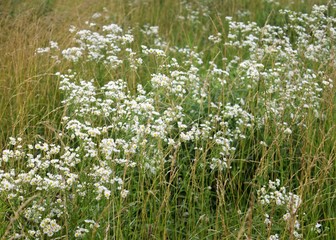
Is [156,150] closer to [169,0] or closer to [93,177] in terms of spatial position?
[93,177]

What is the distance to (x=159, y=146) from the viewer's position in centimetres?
325

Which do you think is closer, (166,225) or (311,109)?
(166,225)

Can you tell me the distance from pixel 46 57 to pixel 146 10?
2.51 m

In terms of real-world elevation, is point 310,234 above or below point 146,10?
below

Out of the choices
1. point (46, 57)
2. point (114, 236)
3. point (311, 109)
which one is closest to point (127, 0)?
point (46, 57)

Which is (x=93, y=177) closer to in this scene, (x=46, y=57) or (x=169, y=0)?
(x=46, y=57)

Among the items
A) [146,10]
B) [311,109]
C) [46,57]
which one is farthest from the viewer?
[146,10]

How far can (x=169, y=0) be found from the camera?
7617 millimetres

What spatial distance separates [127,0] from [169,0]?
1.73 ft

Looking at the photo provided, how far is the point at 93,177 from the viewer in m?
3.19

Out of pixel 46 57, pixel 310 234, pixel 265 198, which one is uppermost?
pixel 46 57

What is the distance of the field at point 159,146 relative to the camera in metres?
3.05

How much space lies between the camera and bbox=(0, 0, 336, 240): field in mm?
3055

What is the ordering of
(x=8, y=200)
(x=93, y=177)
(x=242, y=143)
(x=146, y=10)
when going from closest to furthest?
(x=8, y=200) < (x=93, y=177) < (x=242, y=143) < (x=146, y=10)
